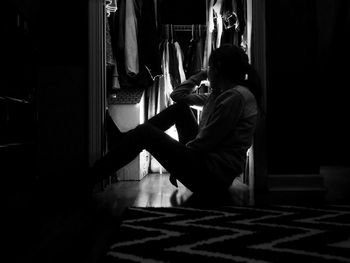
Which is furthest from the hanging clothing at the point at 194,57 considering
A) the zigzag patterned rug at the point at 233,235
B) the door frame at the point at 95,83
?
the zigzag patterned rug at the point at 233,235

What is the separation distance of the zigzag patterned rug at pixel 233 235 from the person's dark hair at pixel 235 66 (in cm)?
75

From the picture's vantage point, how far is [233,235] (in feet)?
3.87

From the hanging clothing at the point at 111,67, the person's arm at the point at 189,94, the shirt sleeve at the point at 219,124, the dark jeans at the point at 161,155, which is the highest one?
the hanging clothing at the point at 111,67

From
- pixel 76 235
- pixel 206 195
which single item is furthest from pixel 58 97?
pixel 76 235

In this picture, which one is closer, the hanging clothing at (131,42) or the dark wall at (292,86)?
the dark wall at (292,86)

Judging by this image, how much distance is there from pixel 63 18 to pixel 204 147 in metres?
1.17

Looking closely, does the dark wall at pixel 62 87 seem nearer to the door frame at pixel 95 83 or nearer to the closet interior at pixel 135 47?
the door frame at pixel 95 83

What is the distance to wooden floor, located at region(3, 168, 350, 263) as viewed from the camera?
104 centimetres

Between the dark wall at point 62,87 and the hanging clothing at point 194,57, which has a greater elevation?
the hanging clothing at point 194,57

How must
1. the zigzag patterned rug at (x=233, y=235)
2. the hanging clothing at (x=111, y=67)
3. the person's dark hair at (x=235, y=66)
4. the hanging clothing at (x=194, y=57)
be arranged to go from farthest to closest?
1. the hanging clothing at (x=194, y=57)
2. the hanging clothing at (x=111, y=67)
3. the person's dark hair at (x=235, y=66)
4. the zigzag patterned rug at (x=233, y=235)

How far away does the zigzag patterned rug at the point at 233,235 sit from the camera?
3.16ft

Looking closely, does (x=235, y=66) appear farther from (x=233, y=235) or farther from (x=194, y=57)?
(x=194, y=57)

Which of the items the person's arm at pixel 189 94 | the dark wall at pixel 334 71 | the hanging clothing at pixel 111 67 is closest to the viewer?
the person's arm at pixel 189 94

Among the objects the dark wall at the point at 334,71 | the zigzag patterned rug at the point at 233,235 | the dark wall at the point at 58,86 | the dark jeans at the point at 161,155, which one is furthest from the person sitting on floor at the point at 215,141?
the dark wall at the point at 334,71
